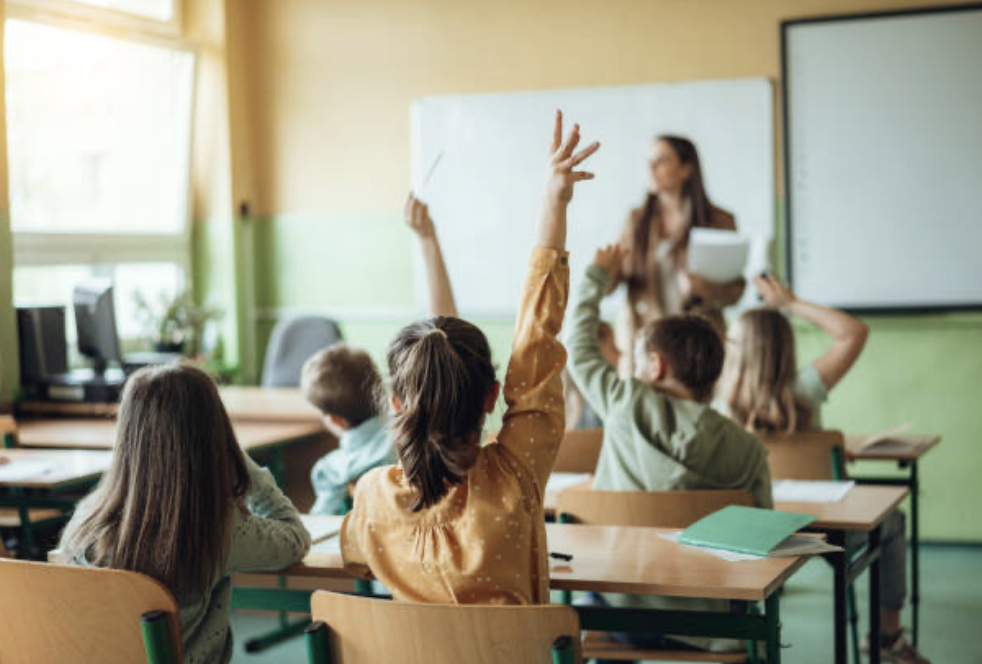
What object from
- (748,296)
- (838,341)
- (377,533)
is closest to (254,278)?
(748,296)

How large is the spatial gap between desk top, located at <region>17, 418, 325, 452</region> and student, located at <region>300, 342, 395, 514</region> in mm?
790

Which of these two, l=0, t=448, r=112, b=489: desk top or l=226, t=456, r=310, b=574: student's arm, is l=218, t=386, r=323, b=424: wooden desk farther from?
l=226, t=456, r=310, b=574: student's arm

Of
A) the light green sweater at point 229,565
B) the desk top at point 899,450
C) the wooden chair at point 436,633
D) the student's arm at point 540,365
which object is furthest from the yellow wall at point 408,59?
the wooden chair at point 436,633

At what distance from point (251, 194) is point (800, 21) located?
2.93 metres

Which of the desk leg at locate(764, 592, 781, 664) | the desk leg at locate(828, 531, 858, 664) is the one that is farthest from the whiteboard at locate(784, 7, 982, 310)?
the desk leg at locate(764, 592, 781, 664)

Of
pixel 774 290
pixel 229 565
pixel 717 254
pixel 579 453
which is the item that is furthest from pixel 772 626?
pixel 717 254

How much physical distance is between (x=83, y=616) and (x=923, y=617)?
314 cm

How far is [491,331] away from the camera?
229 inches

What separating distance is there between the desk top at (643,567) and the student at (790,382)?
3.46ft

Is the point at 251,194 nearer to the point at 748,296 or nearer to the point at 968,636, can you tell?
the point at 748,296

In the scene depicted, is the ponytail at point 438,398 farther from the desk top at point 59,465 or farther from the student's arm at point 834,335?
the student's arm at point 834,335

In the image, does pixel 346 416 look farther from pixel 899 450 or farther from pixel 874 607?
pixel 899 450

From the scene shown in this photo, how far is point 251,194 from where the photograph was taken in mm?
6254

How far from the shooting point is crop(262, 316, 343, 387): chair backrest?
526 centimetres
